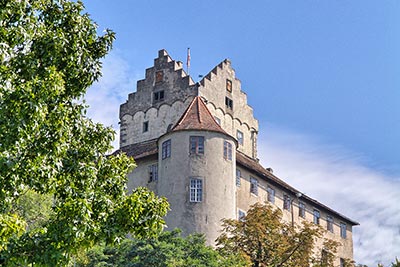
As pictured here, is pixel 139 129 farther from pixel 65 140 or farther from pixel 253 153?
pixel 65 140

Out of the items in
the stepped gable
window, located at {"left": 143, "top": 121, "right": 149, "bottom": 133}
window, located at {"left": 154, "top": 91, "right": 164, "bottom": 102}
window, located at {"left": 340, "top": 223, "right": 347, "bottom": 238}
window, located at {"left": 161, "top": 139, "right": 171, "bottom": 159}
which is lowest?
window, located at {"left": 340, "top": 223, "right": 347, "bottom": 238}

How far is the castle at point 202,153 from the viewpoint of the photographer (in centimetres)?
5456

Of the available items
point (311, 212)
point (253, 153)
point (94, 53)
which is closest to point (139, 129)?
point (253, 153)

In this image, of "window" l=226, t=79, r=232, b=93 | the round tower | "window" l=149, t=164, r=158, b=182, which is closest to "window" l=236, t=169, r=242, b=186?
the round tower

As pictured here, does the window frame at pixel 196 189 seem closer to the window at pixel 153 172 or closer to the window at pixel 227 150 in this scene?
the window at pixel 227 150

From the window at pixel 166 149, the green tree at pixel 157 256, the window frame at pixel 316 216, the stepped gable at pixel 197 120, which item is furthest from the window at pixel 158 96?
the green tree at pixel 157 256

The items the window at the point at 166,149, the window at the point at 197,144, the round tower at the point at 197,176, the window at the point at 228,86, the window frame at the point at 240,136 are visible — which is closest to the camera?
the round tower at the point at 197,176

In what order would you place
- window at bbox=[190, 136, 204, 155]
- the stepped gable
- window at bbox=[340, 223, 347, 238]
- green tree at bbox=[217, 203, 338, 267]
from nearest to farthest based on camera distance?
green tree at bbox=[217, 203, 338, 267], window at bbox=[190, 136, 204, 155], the stepped gable, window at bbox=[340, 223, 347, 238]

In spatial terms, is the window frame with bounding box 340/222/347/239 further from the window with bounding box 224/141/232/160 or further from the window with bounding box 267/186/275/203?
the window with bounding box 224/141/232/160

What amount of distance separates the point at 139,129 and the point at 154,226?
46.2 metres

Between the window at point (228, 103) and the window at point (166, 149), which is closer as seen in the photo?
the window at point (166, 149)

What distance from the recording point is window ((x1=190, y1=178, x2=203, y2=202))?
54.2 metres

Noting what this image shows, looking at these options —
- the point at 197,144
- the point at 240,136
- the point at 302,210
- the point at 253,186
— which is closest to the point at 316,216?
the point at 302,210

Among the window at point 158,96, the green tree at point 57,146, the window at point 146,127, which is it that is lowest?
the green tree at point 57,146
